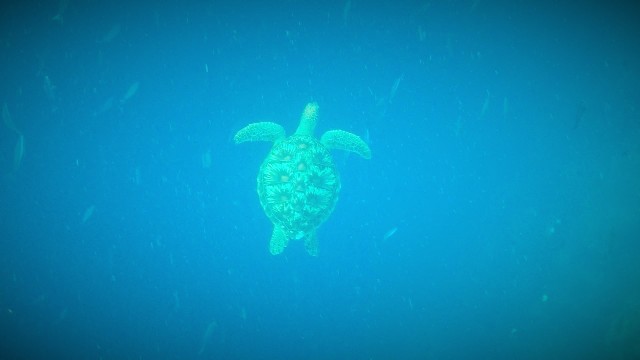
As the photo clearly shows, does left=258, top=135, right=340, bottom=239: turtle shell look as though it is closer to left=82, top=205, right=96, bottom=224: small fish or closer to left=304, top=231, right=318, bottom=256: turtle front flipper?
left=304, top=231, right=318, bottom=256: turtle front flipper

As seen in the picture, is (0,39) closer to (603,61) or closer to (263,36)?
(263,36)

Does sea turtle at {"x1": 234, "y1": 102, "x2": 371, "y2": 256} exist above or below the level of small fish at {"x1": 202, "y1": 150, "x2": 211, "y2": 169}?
below

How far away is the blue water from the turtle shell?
3235mm

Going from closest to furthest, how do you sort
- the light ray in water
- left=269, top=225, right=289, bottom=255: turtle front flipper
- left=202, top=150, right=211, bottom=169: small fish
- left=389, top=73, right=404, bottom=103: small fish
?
left=269, top=225, right=289, bottom=255: turtle front flipper
the light ray in water
left=202, top=150, right=211, bottom=169: small fish
left=389, top=73, right=404, bottom=103: small fish

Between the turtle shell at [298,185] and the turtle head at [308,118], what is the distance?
802 millimetres

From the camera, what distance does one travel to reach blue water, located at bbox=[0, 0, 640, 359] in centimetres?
652

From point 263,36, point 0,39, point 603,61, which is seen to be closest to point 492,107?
point 603,61

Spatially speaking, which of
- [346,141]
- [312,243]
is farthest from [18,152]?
[346,141]

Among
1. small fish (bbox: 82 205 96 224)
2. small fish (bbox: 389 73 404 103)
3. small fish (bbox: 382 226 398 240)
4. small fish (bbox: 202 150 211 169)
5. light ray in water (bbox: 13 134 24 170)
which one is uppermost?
small fish (bbox: 389 73 404 103)

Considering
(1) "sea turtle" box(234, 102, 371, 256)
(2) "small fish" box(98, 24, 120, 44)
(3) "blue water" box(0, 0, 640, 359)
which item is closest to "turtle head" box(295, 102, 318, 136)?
(1) "sea turtle" box(234, 102, 371, 256)

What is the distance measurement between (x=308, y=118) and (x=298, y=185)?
1.53 metres

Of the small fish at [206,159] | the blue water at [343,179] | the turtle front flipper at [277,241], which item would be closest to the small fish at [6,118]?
the blue water at [343,179]

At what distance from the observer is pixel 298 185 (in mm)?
4383

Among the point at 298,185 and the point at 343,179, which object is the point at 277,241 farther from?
the point at 343,179
